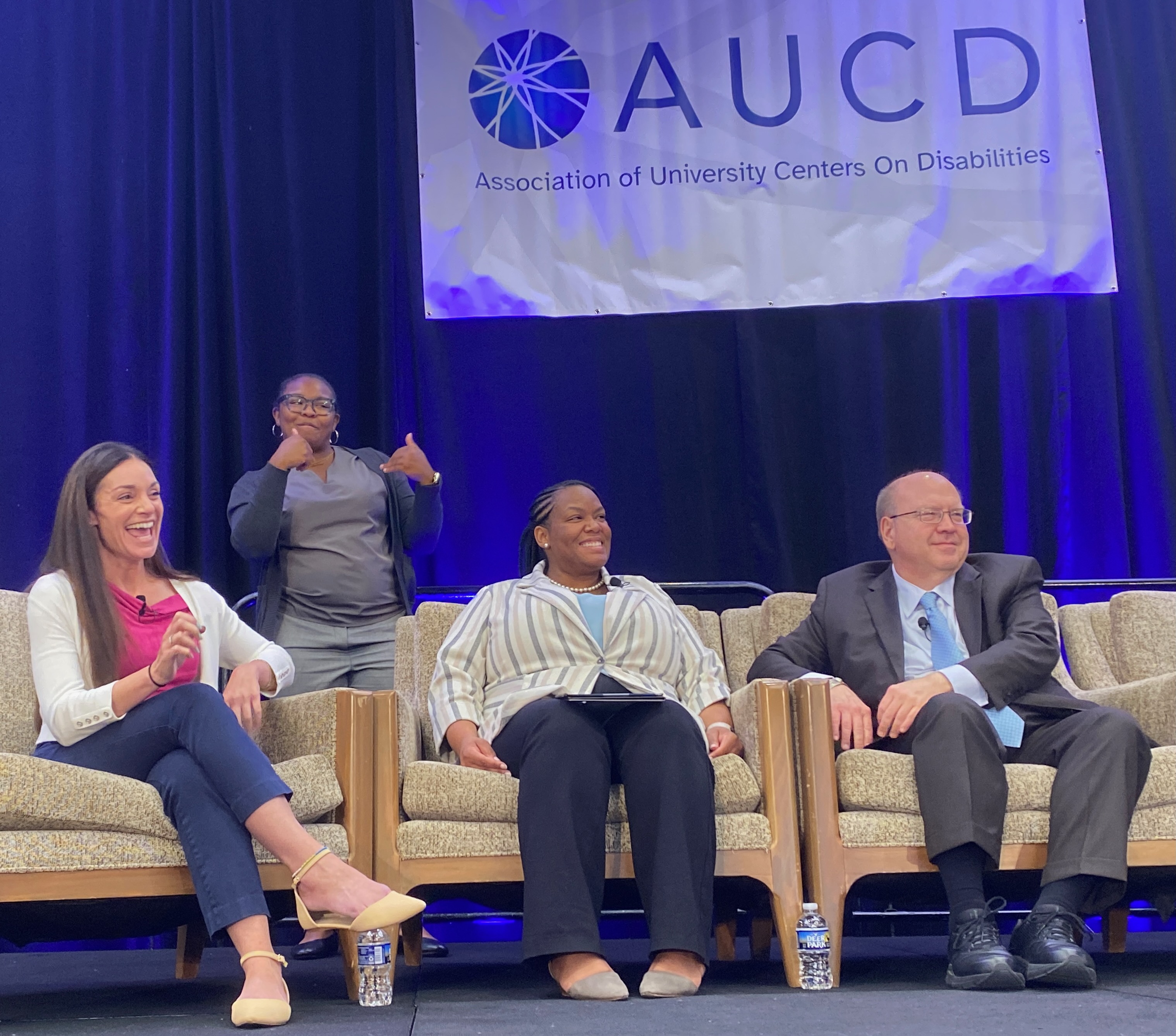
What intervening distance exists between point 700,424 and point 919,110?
1.15 metres

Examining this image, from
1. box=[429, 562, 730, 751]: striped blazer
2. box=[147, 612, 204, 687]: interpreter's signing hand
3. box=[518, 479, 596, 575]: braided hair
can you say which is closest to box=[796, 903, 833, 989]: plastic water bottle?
box=[429, 562, 730, 751]: striped blazer

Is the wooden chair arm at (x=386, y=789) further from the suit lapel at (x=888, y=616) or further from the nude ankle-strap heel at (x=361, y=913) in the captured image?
the suit lapel at (x=888, y=616)

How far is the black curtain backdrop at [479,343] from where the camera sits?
13.3ft

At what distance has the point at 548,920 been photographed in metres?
2.33

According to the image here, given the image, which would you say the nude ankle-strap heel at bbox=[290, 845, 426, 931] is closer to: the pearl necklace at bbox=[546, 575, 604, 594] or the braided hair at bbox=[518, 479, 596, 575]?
the pearl necklace at bbox=[546, 575, 604, 594]

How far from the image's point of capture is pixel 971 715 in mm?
2590

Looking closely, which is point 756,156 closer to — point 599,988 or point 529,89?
point 529,89

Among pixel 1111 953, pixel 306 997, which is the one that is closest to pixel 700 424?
pixel 1111 953

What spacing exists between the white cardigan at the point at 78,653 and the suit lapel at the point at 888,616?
128 cm

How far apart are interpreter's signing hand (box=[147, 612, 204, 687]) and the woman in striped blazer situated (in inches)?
25.1

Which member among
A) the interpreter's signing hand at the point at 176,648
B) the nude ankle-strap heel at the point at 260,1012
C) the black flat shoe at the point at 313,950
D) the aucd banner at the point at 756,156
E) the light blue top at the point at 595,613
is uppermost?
the aucd banner at the point at 756,156

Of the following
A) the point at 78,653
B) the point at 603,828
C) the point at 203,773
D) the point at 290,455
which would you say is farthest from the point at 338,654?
the point at 603,828

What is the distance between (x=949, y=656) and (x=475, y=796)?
3.71ft

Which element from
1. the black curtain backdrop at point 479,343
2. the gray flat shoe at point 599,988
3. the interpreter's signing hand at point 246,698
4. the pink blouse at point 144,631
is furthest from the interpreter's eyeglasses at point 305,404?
the gray flat shoe at point 599,988
